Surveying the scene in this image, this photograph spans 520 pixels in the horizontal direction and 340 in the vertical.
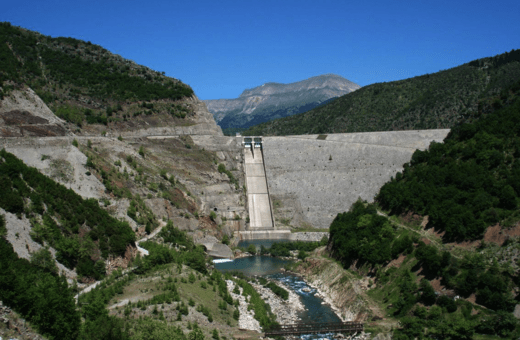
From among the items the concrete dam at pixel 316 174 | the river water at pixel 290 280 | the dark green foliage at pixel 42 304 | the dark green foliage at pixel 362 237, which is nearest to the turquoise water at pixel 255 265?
the river water at pixel 290 280

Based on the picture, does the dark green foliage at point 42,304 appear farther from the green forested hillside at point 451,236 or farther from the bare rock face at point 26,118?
the bare rock face at point 26,118

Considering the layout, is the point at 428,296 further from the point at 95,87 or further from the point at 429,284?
the point at 95,87

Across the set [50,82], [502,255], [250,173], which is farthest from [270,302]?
[50,82]

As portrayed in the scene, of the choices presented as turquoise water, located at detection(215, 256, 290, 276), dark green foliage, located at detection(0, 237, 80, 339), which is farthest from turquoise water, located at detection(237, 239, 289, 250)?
dark green foliage, located at detection(0, 237, 80, 339)

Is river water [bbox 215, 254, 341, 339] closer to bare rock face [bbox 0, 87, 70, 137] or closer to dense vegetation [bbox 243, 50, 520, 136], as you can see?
bare rock face [bbox 0, 87, 70, 137]

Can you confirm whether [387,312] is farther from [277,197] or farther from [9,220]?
[277,197]

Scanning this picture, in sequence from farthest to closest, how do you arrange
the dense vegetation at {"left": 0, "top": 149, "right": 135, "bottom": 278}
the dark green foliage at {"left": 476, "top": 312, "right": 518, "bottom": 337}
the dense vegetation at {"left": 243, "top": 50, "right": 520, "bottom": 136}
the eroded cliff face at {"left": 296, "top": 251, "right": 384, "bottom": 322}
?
the dense vegetation at {"left": 243, "top": 50, "right": 520, "bottom": 136} → the dense vegetation at {"left": 0, "top": 149, "right": 135, "bottom": 278} → the eroded cliff face at {"left": 296, "top": 251, "right": 384, "bottom": 322} → the dark green foliage at {"left": 476, "top": 312, "right": 518, "bottom": 337}

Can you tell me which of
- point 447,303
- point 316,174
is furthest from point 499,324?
point 316,174

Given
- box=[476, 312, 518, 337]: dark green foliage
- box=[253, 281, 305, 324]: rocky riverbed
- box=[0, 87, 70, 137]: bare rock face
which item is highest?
box=[0, 87, 70, 137]: bare rock face
